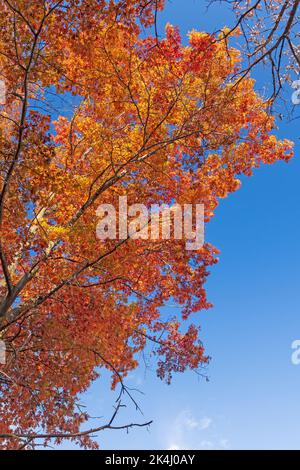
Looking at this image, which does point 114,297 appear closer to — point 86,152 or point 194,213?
point 194,213

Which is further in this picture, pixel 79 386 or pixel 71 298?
pixel 79 386

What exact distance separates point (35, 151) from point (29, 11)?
2139mm

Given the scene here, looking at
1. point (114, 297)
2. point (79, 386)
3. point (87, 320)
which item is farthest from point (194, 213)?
point (79, 386)

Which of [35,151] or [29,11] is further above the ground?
[29,11]

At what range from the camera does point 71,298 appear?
366 inches

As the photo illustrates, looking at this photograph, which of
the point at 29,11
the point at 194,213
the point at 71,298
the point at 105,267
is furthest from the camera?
the point at 194,213

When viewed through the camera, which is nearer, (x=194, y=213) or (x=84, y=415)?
(x=84, y=415)

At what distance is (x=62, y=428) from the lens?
1065cm

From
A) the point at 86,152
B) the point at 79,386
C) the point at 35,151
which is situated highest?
the point at 86,152
